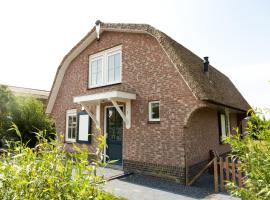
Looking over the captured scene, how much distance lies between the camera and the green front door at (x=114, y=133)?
934 cm

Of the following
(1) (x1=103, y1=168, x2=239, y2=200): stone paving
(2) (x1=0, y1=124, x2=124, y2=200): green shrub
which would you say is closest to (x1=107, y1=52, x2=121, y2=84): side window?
(1) (x1=103, y1=168, x2=239, y2=200): stone paving

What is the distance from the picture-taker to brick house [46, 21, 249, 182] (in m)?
7.42

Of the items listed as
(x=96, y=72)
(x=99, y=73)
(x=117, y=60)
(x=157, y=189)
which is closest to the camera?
(x=157, y=189)

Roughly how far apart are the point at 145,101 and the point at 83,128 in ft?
14.0

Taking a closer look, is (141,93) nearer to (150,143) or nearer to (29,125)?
(150,143)

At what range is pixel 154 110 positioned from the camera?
838cm

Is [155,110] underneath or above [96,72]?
underneath

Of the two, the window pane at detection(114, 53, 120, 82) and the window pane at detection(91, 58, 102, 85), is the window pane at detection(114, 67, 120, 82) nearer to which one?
the window pane at detection(114, 53, 120, 82)

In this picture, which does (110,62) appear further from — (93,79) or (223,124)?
(223,124)

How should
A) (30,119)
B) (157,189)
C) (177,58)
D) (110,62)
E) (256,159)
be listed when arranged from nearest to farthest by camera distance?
(256,159), (157,189), (177,58), (110,62), (30,119)

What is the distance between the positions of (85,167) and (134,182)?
5995 millimetres

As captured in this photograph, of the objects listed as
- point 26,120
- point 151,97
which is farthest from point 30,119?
point 151,97

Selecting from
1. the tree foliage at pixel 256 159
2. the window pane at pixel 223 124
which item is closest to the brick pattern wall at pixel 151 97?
the tree foliage at pixel 256 159

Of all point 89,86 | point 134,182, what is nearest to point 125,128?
point 134,182
